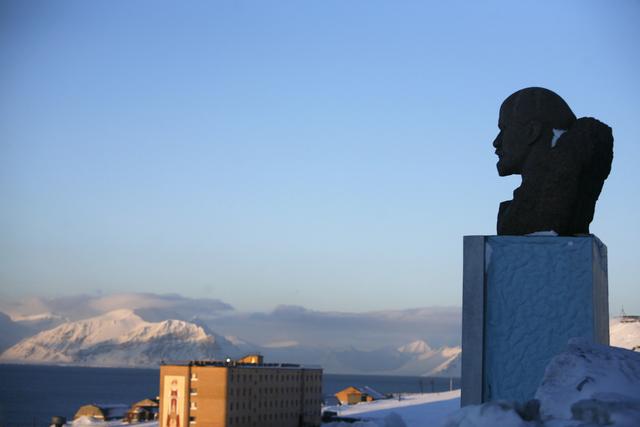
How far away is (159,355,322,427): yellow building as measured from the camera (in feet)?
149

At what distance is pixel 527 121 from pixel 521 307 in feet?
8.68

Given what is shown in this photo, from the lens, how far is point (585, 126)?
11953 mm

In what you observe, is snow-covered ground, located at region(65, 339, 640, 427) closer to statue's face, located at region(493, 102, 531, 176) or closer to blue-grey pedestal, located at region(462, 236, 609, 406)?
blue-grey pedestal, located at region(462, 236, 609, 406)

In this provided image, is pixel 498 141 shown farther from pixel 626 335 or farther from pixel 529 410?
pixel 626 335

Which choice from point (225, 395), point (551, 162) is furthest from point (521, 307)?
point (225, 395)

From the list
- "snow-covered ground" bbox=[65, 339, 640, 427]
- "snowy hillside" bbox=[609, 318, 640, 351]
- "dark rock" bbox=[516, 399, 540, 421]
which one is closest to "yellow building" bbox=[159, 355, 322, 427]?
"snowy hillside" bbox=[609, 318, 640, 351]

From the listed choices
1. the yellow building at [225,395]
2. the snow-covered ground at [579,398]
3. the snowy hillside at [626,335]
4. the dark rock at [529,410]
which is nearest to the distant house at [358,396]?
the yellow building at [225,395]

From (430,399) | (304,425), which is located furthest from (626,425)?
(430,399)

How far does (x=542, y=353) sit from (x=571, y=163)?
2.56 metres

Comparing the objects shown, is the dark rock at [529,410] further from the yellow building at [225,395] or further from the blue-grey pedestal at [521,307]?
the yellow building at [225,395]

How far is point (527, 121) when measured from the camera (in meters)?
12.5

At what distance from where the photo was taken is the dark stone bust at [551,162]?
39.1 feet

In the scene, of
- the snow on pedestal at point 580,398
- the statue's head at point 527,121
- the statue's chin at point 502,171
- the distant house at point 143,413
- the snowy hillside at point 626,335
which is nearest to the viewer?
the snow on pedestal at point 580,398

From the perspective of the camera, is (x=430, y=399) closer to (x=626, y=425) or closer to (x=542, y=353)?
(x=542, y=353)
